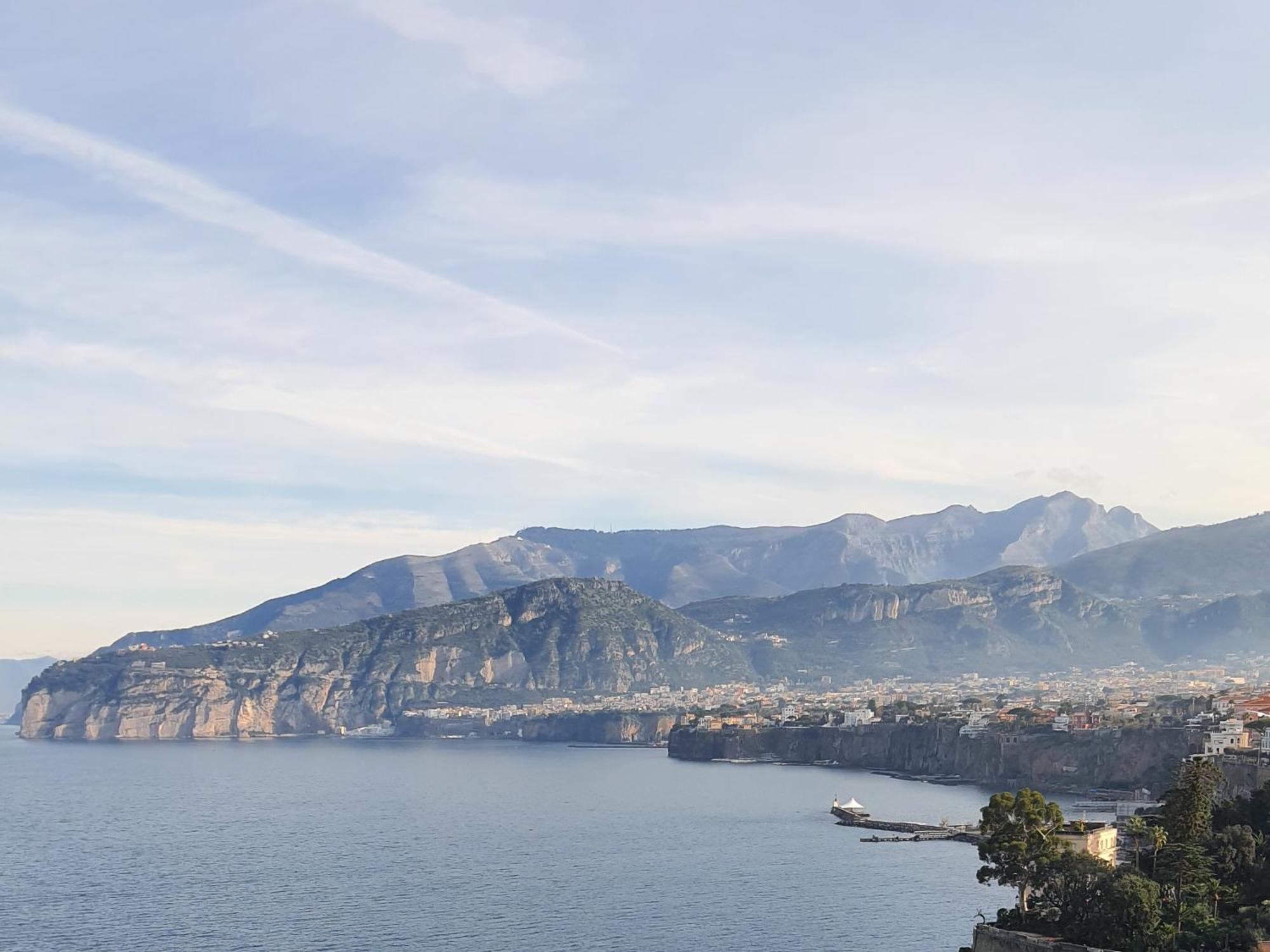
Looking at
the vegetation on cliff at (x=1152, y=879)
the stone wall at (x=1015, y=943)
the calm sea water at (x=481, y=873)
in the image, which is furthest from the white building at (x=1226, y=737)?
the stone wall at (x=1015, y=943)

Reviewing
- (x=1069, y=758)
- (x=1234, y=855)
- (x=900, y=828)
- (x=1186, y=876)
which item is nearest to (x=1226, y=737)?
(x=900, y=828)

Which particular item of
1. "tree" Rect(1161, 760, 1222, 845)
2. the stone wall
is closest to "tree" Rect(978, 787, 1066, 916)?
the stone wall

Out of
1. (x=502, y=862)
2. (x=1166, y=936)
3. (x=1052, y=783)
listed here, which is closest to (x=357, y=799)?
(x=502, y=862)

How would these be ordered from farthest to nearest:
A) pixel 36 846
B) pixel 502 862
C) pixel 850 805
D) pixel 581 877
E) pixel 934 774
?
1. pixel 934 774
2. pixel 850 805
3. pixel 36 846
4. pixel 502 862
5. pixel 581 877

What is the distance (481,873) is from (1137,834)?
46.2 m

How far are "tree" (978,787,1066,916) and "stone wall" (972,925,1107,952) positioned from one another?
224cm

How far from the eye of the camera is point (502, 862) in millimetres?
107750

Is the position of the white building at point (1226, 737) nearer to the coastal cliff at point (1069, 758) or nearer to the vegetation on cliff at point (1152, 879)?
the coastal cliff at point (1069, 758)

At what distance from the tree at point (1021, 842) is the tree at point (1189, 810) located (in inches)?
185

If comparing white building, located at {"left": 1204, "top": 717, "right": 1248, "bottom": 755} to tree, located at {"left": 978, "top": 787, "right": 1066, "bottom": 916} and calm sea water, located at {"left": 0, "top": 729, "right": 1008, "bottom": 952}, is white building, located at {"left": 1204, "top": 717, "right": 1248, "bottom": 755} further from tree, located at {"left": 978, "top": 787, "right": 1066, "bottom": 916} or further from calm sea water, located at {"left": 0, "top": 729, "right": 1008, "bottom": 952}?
tree, located at {"left": 978, "top": 787, "right": 1066, "bottom": 916}

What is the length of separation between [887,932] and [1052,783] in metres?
94.2

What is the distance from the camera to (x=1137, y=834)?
7206 centimetres

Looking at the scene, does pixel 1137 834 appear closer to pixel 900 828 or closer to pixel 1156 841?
pixel 1156 841

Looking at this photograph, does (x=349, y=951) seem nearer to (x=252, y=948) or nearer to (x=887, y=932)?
(x=252, y=948)
